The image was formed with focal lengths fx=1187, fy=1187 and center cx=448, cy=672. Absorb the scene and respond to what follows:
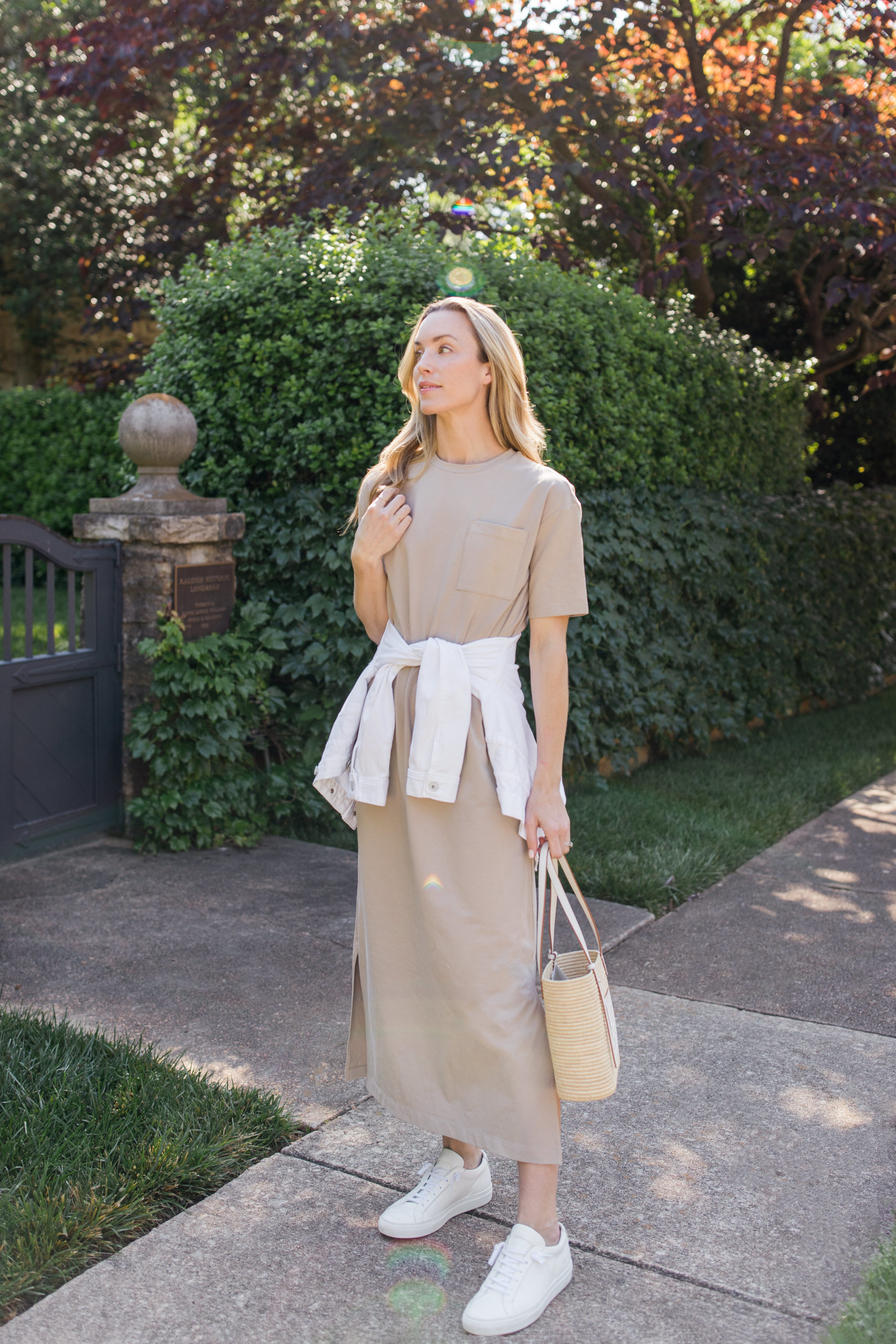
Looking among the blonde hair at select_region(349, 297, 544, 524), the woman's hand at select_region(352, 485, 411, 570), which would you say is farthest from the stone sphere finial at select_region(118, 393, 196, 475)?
the woman's hand at select_region(352, 485, 411, 570)

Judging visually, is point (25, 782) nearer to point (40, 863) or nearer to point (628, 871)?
point (40, 863)

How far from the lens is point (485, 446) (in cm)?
243

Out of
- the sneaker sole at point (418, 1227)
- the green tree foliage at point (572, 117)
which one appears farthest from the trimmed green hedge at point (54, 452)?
the sneaker sole at point (418, 1227)

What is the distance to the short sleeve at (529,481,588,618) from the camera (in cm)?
233

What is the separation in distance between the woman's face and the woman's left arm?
466mm

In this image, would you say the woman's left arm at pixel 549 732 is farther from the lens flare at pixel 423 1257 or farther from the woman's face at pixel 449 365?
the lens flare at pixel 423 1257

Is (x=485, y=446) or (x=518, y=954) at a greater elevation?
(x=485, y=446)

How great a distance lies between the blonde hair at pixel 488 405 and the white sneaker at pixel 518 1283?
1537mm

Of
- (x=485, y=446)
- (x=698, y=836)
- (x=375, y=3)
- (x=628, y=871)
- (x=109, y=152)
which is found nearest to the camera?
(x=485, y=446)

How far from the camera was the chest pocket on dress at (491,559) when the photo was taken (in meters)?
2.32

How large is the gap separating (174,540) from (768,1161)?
349 centimetres

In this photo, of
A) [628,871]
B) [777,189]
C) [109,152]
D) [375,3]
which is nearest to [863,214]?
[777,189]

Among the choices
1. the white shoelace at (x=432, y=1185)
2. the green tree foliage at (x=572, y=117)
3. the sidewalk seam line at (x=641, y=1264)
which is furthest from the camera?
the green tree foliage at (x=572, y=117)

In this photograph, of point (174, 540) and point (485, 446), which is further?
→ point (174, 540)
